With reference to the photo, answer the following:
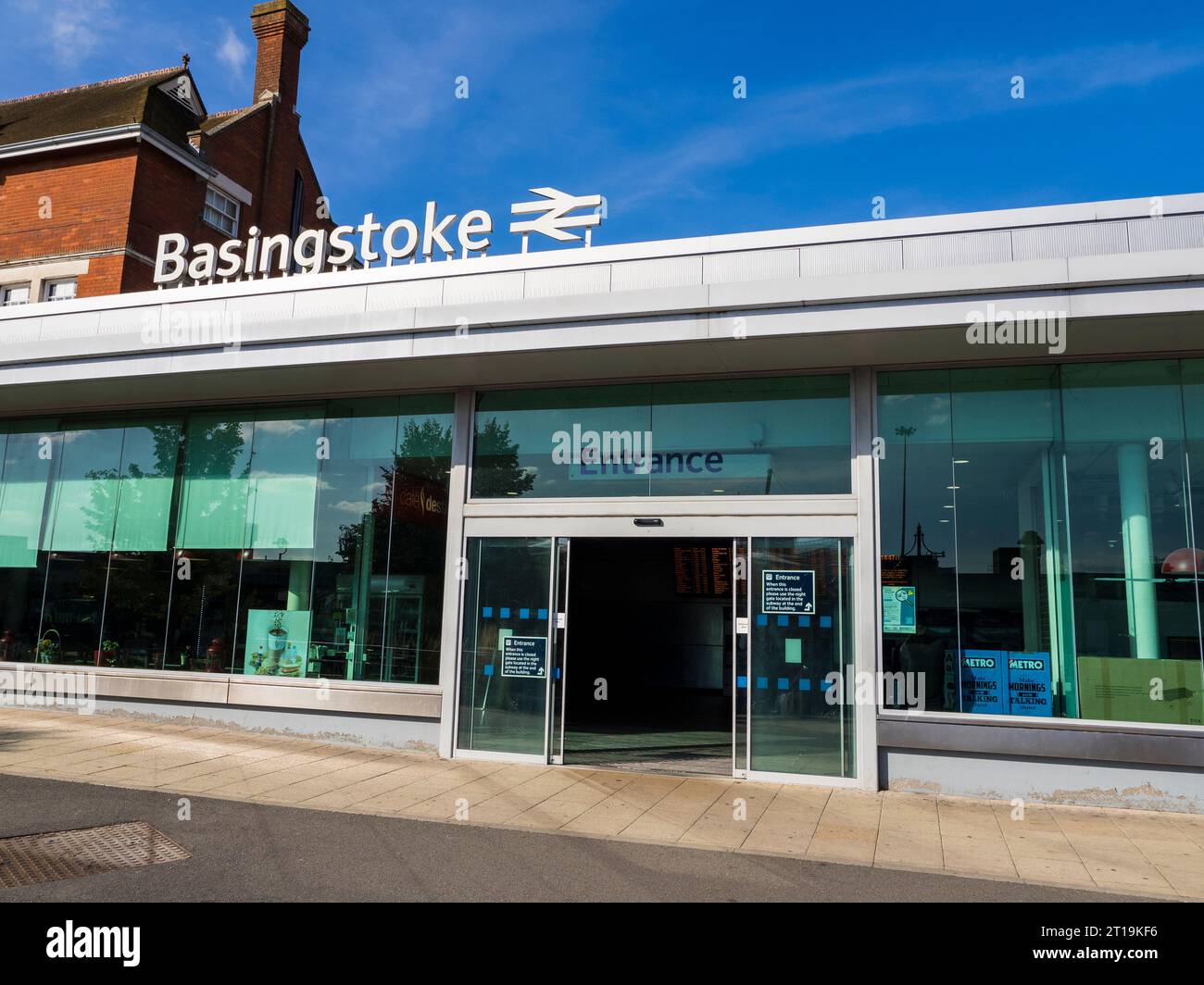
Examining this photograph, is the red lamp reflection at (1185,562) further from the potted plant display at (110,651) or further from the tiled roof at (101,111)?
the tiled roof at (101,111)

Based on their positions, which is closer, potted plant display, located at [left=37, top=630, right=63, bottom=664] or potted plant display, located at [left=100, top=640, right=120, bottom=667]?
potted plant display, located at [left=100, top=640, right=120, bottom=667]

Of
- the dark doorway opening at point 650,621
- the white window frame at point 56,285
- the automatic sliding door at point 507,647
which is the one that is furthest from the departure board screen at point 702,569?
the white window frame at point 56,285

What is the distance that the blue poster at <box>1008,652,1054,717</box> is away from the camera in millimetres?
8547

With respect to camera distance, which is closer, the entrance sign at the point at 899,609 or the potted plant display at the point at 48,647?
the entrance sign at the point at 899,609

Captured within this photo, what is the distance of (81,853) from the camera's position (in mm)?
5918

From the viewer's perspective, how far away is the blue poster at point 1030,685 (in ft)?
28.0

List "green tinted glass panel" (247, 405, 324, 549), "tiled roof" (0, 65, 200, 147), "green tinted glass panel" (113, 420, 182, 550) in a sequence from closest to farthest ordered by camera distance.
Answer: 1. "green tinted glass panel" (247, 405, 324, 549)
2. "green tinted glass panel" (113, 420, 182, 550)
3. "tiled roof" (0, 65, 200, 147)

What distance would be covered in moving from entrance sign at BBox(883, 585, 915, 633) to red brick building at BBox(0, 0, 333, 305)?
17.8 meters

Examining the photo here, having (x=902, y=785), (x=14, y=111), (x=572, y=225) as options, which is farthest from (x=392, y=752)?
(x=14, y=111)

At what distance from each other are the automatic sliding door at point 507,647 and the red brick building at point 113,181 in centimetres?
1403

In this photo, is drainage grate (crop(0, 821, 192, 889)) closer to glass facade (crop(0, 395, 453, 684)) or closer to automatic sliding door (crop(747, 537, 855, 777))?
glass facade (crop(0, 395, 453, 684))

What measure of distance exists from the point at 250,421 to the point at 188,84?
1657 cm

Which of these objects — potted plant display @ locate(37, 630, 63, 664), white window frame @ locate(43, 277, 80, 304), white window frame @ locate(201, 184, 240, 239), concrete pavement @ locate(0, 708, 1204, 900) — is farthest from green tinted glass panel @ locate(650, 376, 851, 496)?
white window frame @ locate(201, 184, 240, 239)

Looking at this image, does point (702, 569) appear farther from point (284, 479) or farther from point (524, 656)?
point (284, 479)
